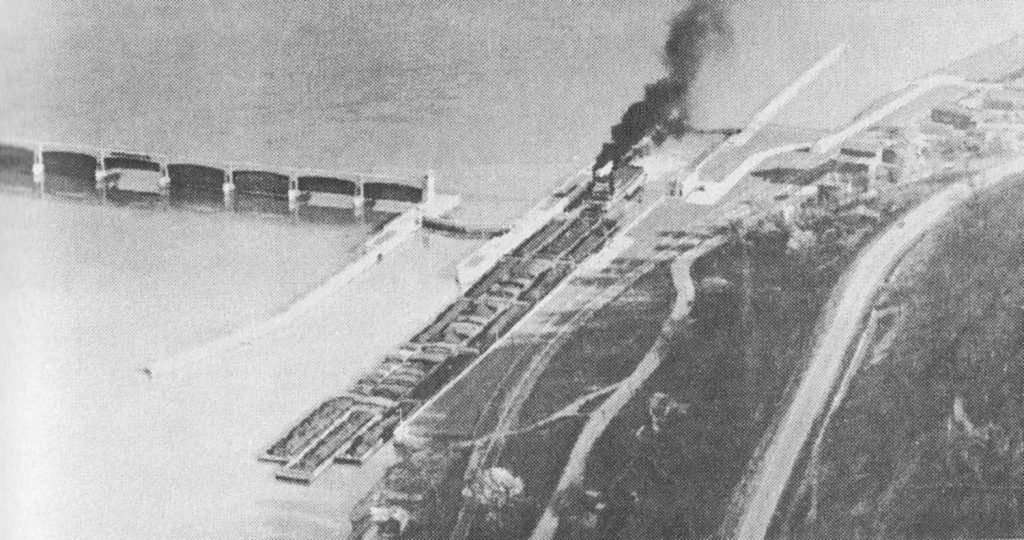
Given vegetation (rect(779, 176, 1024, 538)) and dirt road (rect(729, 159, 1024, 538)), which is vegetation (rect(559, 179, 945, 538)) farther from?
vegetation (rect(779, 176, 1024, 538))

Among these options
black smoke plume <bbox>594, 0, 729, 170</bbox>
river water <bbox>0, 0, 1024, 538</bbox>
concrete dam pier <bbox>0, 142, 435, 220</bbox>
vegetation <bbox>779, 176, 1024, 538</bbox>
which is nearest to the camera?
vegetation <bbox>779, 176, 1024, 538</bbox>

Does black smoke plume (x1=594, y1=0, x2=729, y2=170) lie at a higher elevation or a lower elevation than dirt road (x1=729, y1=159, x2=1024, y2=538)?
higher

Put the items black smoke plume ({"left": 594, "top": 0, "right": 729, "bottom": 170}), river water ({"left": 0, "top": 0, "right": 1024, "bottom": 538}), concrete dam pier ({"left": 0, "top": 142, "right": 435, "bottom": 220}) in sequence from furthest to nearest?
concrete dam pier ({"left": 0, "top": 142, "right": 435, "bottom": 220}), black smoke plume ({"left": 594, "top": 0, "right": 729, "bottom": 170}), river water ({"left": 0, "top": 0, "right": 1024, "bottom": 538})

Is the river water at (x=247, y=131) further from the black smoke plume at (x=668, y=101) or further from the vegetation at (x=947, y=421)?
the vegetation at (x=947, y=421)

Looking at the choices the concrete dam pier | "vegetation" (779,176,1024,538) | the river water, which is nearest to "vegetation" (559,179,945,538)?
"vegetation" (779,176,1024,538)

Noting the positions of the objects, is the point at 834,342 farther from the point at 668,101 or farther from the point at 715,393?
the point at 668,101

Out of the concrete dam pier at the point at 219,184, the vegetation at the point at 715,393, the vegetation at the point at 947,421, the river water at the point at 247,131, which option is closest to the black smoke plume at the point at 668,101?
the river water at the point at 247,131
